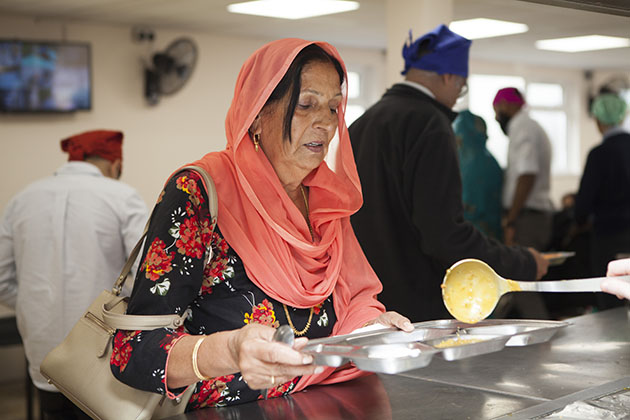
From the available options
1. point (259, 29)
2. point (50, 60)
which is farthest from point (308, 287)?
point (259, 29)

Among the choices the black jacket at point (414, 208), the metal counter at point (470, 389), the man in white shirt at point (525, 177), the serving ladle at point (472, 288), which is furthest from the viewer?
the man in white shirt at point (525, 177)

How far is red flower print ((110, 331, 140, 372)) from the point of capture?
4.05 ft

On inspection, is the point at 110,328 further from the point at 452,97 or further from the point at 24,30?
the point at 24,30

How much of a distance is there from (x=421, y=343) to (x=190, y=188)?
473 millimetres

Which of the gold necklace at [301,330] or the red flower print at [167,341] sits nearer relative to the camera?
the red flower print at [167,341]

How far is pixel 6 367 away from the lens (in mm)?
4898

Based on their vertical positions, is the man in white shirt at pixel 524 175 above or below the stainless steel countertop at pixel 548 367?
above

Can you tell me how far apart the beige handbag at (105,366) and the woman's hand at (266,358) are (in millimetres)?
198

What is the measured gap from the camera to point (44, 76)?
4.81 m

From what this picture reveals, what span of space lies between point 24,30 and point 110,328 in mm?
4043

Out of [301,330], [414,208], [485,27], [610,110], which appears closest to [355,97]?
[485,27]

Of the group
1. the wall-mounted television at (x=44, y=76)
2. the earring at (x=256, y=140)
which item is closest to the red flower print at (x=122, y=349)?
the earring at (x=256, y=140)

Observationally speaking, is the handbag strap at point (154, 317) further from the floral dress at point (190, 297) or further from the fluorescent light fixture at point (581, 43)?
the fluorescent light fixture at point (581, 43)

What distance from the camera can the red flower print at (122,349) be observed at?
1.23 meters
